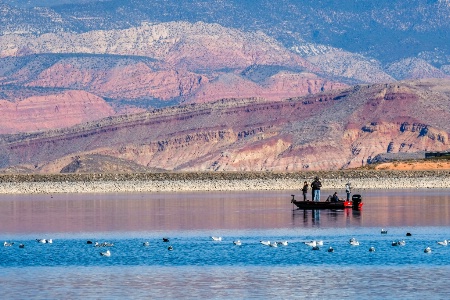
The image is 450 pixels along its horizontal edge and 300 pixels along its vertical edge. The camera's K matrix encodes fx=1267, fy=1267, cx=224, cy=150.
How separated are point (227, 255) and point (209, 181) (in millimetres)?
78330

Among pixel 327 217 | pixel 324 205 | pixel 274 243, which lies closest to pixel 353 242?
pixel 274 243

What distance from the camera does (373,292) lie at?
1288 inches

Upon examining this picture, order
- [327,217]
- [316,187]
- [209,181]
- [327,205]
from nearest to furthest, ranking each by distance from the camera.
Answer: [327,217]
[327,205]
[316,187]
[209,181]

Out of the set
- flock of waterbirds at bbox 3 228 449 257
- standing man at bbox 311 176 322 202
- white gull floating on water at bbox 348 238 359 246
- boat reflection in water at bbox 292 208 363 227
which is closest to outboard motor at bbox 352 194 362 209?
boat reflection in water at bbox 292 208 363 227

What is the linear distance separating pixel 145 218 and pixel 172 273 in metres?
27.5

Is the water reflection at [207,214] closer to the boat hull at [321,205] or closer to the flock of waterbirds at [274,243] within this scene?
the boat hull at [321,205]

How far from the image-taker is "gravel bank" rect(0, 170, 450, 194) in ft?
368

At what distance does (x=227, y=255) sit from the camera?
4244 centimetres

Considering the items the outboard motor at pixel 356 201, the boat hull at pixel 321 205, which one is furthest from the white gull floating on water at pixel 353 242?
the boat hull at pixel 321 205

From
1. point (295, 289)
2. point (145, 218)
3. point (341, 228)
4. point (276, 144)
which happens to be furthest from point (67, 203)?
point (276, 144)

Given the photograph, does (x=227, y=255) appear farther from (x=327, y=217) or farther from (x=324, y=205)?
(x=324, y=205)

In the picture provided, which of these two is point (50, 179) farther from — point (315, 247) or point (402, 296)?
point (402, 296)

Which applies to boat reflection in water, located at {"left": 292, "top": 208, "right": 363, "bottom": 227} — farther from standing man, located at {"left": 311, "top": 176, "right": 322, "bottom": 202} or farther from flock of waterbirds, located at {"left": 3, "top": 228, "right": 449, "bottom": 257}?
flock of waterbirds, located at {"left": 3, "top": 228, "right": 449, "bottom": 257}

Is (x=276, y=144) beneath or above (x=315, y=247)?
above
